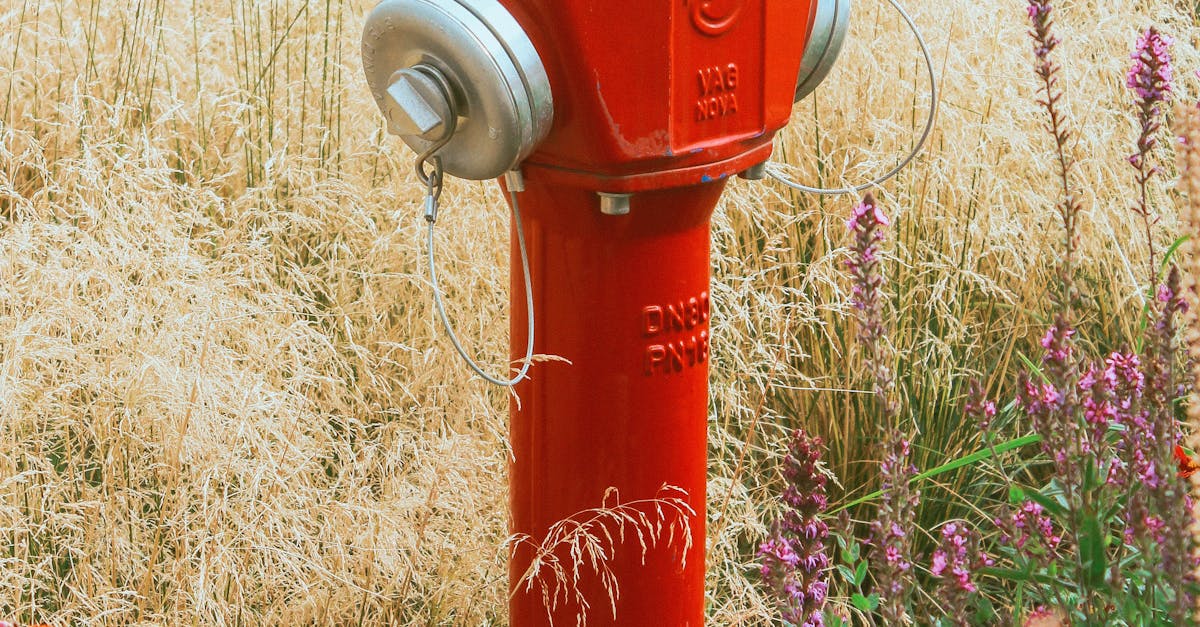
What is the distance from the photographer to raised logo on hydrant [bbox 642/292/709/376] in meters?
1.67

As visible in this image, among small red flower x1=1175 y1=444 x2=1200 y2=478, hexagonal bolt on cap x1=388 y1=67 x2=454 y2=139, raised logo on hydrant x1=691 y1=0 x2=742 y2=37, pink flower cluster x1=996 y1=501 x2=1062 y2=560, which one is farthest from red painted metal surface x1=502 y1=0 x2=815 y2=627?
small red flower x1=1175 y1=444 x2=1200 y2=478

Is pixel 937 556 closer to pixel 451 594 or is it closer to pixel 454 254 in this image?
pixel 451 594

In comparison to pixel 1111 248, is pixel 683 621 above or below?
below

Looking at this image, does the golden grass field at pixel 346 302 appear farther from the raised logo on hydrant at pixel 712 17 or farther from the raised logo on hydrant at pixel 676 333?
the raised logo on hydrant at pixel 712 17

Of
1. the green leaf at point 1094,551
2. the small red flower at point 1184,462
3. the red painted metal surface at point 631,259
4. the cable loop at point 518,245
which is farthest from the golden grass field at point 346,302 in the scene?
the green leaf at point 1094,551

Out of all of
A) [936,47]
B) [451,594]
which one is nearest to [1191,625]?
[451,594]

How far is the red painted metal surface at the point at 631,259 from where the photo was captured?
1.48m

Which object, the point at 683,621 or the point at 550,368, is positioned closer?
the point at 550,368

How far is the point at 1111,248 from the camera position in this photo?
2.79m

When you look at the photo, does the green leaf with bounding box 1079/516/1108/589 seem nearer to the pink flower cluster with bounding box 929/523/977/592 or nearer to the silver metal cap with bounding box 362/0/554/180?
the pink flower cluster with bounding box 929/523/977/592

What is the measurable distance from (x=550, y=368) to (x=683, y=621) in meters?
0.39

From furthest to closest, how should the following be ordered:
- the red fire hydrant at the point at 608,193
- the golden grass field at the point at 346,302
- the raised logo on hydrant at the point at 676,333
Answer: the golden grass field at the point at 346,302
the raised logo on hydrant at the point at 676,333
the red fire hydrant at the point at 608,193

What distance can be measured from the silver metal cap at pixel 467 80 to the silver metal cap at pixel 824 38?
446 millimetres

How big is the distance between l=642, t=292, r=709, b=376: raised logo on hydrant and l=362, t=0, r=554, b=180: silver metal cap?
0.90ft
